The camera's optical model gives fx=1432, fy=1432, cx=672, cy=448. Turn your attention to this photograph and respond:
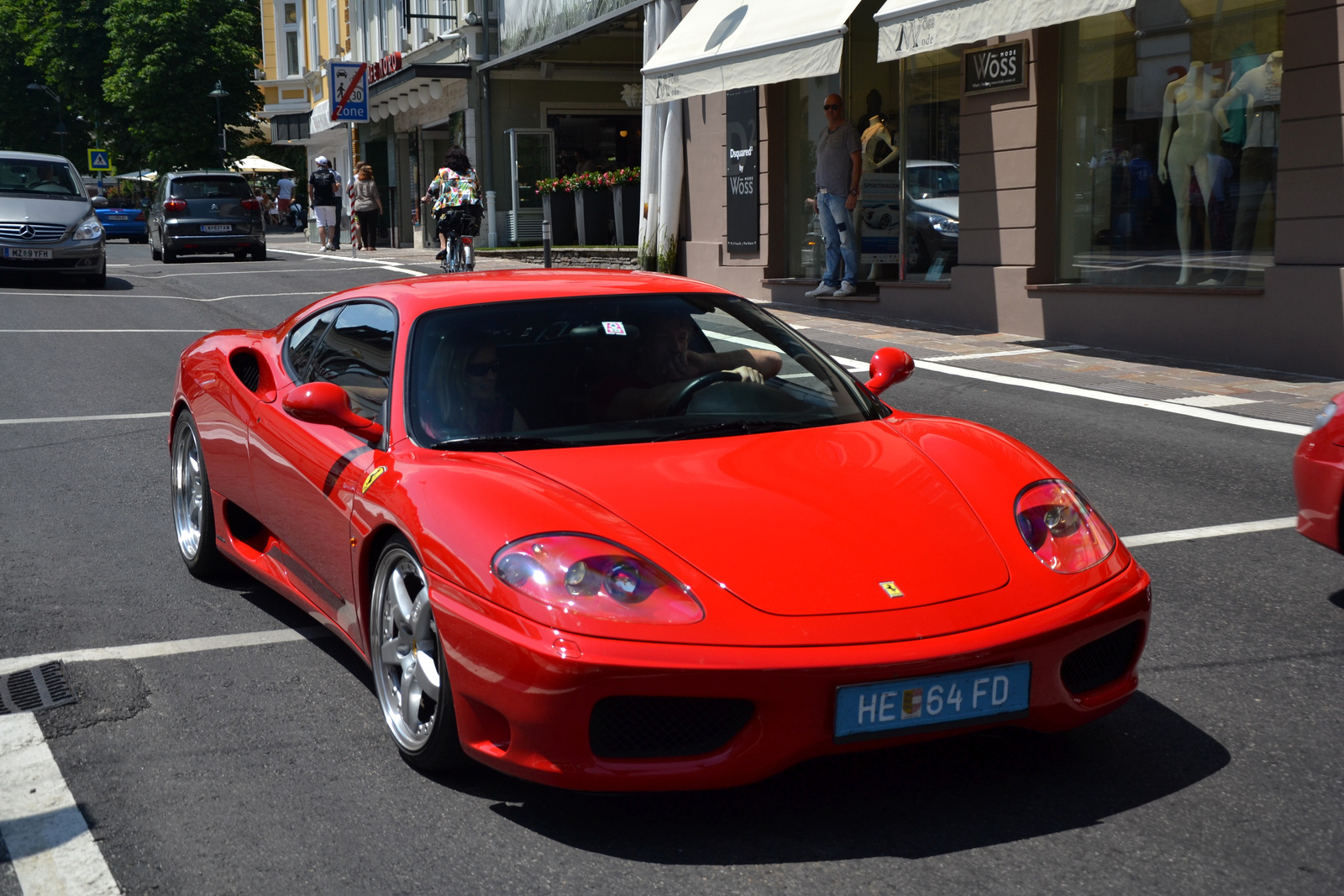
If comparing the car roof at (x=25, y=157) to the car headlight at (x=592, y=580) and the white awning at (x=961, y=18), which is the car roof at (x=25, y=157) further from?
the car headlight at (x=592, y=580)

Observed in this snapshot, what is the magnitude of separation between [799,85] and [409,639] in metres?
15.0

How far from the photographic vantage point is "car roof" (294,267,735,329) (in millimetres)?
4203

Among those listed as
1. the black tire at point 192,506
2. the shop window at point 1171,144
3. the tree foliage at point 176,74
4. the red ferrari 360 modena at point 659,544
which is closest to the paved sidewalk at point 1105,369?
the shop window at point 1171,144

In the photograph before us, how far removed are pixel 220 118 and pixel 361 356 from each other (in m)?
57.3

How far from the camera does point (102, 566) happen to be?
554 centimetres

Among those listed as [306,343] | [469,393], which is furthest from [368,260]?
[469,393]

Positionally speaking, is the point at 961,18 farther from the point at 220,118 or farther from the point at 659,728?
the point at 220,118

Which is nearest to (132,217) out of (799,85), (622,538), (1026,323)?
(799,85)

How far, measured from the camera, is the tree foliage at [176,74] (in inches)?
2251

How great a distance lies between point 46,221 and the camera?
19297 mm

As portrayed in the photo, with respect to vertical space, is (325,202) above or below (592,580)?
above

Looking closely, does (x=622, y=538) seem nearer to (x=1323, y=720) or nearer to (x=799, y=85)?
(x=1323, y=720)

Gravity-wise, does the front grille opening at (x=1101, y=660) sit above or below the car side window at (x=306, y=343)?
below

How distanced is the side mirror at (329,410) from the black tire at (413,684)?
41 cm
